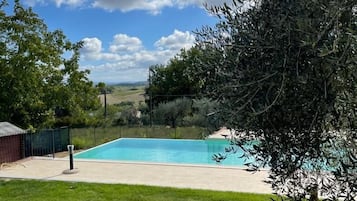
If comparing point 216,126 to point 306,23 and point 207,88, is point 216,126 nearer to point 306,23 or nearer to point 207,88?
point 207,88

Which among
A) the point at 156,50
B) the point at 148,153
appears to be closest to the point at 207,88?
the point at 148,153

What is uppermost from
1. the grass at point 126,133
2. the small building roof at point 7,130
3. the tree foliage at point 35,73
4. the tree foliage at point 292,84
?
the tree foliage at point 35,73

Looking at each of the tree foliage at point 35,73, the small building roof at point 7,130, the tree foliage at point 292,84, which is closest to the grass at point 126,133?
the tree foliage at point 35,73

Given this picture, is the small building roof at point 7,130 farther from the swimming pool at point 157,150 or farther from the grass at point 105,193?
the grass at point 105,193

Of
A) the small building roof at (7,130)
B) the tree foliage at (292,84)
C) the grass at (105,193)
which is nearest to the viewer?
the tree foliage at (292,84)

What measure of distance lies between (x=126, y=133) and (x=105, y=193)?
11.1m

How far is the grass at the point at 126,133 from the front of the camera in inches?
685

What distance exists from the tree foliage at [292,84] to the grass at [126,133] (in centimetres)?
1401

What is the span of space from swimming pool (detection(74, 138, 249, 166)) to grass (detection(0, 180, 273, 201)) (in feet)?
17.2

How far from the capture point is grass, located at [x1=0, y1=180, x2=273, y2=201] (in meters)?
7.57

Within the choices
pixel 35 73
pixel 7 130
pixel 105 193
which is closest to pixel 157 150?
pixel 35 73

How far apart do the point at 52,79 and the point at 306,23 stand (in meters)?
14.0

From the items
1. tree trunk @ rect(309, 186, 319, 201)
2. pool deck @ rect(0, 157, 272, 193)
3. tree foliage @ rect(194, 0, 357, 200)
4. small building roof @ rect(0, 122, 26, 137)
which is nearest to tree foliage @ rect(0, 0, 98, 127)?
small building roof @ rect(0, 122, 26, 137)

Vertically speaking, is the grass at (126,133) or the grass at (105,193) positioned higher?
the grass at (126,133)
